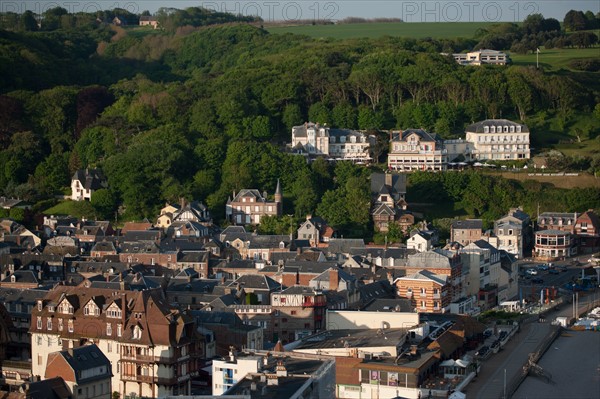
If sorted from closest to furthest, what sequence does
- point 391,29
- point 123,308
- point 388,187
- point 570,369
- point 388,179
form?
point 123,308
point 570,369
point 388,187
point 388,179
point 391,29

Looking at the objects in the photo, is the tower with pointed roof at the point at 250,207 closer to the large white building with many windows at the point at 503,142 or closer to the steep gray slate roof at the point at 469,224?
the steep gray slate roof at the point at 469,224

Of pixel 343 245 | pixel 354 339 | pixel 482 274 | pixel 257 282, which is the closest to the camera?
pixel 354 339

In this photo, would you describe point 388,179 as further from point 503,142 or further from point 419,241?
point 503,142

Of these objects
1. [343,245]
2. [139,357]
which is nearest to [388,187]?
[343,245]

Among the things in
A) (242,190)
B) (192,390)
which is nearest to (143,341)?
(192,390)

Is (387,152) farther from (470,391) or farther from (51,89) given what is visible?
(470,391)

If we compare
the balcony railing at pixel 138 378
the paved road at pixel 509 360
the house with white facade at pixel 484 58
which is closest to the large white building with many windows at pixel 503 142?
the house with white facade at pixel 484 58
